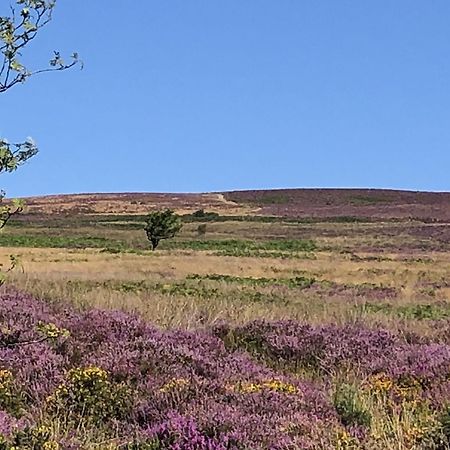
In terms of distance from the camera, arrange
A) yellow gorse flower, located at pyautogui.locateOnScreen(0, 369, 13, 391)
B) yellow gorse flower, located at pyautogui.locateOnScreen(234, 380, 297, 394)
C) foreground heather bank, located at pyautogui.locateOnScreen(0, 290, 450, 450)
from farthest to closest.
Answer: yellow gorse flower, located at pyautogui.locateOnScreen(0, 369, 13, 391), yellow gorse flower, located at pyautogui.locateOnScreen(234, 380, 297, 394), foreground heather bank, located at pyautogui.locateOnScreen(0, 290, 450, 450)

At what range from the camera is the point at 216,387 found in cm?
745

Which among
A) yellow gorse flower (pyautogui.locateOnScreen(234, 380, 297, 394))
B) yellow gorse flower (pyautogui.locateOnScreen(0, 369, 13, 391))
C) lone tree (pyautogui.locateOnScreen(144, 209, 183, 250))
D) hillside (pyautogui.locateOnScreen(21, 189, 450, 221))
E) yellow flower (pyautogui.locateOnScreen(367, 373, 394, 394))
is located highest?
hillside (pyautogui.locateOnScreen(21, 189, 450, 221))

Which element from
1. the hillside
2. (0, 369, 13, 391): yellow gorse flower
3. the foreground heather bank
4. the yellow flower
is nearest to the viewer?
the foreground heather bank

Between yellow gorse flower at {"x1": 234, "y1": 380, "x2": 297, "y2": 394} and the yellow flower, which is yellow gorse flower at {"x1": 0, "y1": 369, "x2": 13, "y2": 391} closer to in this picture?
yellow gorse flower at {"x1": 234, "y1": 380, "x2": 297, "y2": 394}

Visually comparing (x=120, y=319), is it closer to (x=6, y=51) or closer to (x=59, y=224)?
(x=6, y=51)

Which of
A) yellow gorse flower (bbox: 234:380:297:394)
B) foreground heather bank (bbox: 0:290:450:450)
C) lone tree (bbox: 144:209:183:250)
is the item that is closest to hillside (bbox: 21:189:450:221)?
lone tree (bbox: 144:209:183:250)

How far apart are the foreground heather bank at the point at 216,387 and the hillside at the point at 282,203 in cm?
9172

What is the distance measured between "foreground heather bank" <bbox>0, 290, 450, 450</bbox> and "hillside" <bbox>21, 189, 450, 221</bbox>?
91723 mm

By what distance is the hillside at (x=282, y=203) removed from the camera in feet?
368

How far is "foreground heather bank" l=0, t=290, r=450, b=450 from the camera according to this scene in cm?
579

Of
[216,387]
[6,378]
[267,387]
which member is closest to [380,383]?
[267,387]

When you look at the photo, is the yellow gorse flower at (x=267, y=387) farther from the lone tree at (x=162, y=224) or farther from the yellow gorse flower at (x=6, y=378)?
the lone tree at (x=162, y=224)

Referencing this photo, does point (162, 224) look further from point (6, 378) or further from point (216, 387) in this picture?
point (216, 387)

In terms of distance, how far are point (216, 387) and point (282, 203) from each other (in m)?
129
